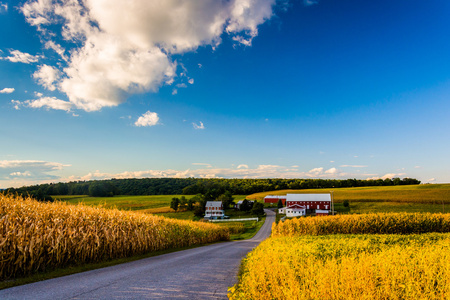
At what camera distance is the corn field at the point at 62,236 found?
931 cm

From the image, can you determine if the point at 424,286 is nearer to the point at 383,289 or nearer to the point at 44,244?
the point at 383,289

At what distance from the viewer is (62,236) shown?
35.1 feet

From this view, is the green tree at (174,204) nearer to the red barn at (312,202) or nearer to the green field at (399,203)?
the red barn at (312,202)

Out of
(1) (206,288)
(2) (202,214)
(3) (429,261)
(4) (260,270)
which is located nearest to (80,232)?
(1) (206,288)

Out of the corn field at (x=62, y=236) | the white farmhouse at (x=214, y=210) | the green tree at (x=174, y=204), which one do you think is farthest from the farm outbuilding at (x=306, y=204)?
the corn field at (x=62, y=236)

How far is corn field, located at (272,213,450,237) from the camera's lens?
1952cm

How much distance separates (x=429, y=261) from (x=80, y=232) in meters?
13.0

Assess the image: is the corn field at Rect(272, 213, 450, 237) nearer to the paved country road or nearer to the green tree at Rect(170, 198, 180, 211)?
the paved country road

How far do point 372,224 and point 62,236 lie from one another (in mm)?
20881

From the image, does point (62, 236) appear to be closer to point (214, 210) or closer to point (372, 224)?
point (372, 224)

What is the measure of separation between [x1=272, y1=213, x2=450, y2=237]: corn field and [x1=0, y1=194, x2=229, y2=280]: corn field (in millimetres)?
11347

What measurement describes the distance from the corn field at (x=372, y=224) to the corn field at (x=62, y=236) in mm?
11347

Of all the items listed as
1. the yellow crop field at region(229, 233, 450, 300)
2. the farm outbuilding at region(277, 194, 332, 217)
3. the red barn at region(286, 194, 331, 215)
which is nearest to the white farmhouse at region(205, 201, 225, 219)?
the farm outbuilding at region(277, 194, 332, 217)

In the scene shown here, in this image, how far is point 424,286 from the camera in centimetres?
448
